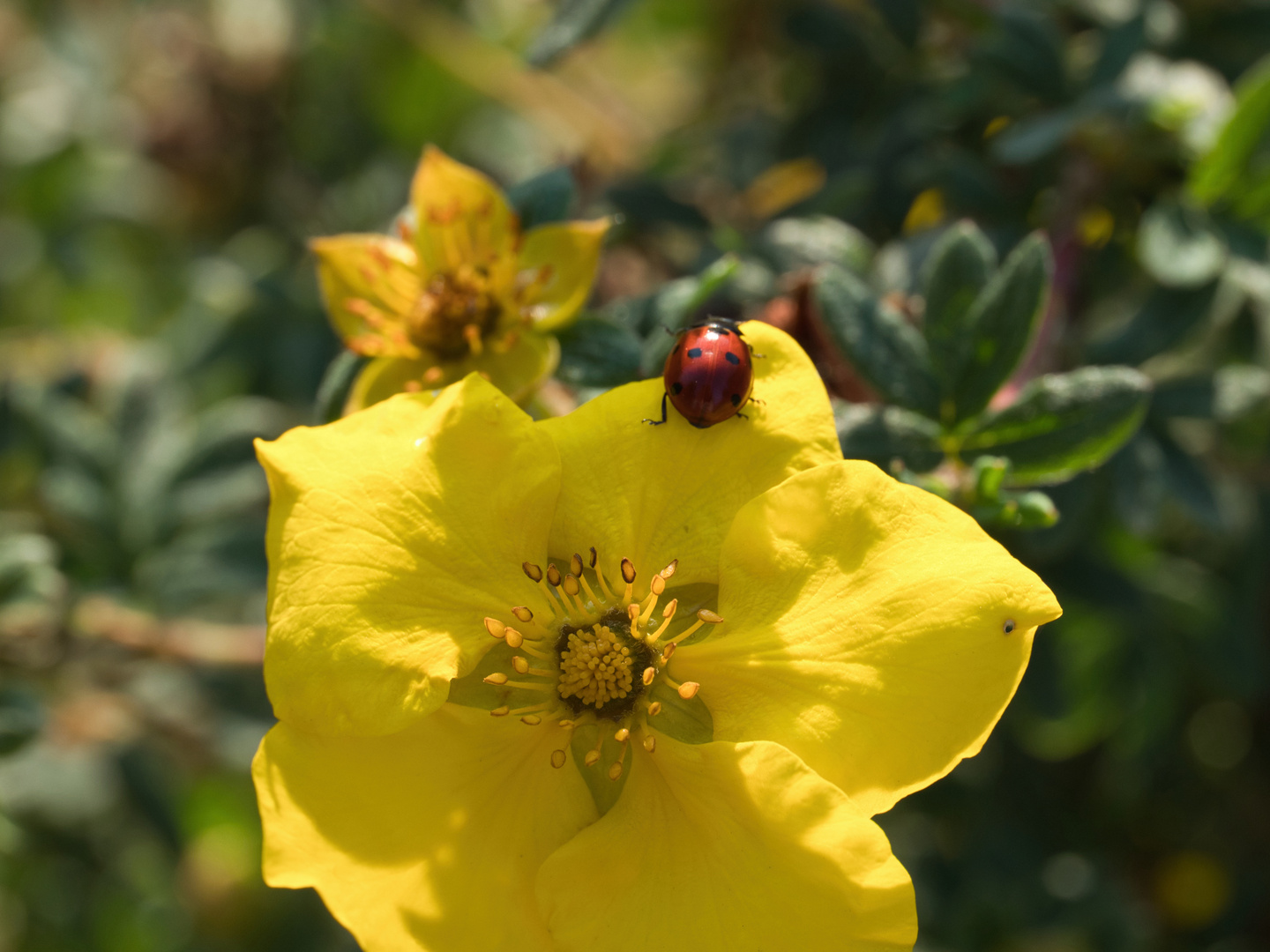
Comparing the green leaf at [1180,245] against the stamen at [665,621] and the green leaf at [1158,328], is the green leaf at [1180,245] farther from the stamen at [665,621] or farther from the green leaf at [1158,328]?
the stamen at [665,621]

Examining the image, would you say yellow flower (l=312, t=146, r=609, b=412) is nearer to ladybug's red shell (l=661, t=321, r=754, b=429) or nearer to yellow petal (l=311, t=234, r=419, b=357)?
yellow petal (l=311, t=234, r=419, b=357)

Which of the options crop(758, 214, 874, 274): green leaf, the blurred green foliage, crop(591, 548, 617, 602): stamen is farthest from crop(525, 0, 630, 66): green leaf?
crop(591, 548, 617, 602): stamen

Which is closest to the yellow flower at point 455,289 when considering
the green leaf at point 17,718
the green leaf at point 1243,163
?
the green leaf at point 17,718

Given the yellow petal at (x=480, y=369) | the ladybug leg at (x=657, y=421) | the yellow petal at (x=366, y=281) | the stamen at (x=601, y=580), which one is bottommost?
the stamen at (x=601, y=580)

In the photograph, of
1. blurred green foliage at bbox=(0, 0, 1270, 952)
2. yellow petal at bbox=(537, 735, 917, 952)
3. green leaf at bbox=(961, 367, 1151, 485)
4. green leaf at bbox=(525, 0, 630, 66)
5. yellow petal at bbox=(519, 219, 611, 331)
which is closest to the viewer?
yellow petal at bbox=(537, 735, 917, 952)

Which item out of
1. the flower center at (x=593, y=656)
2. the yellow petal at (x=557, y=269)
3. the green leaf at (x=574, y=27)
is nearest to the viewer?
the flower center at (x=593, y=656)

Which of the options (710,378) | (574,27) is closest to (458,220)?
(574,27)

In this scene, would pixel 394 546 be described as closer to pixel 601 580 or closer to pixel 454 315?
pixel 601 580
